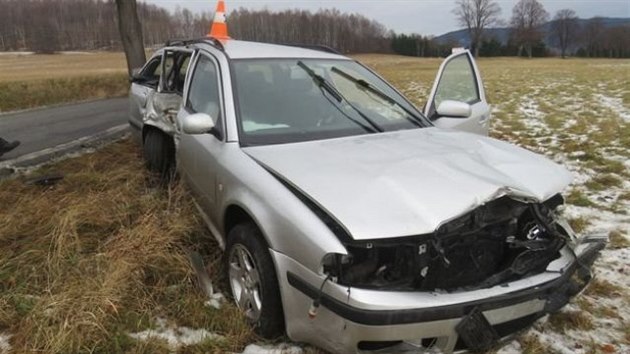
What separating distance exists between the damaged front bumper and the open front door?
2225mm

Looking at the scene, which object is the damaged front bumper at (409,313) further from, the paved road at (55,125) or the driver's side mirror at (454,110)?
the paved road at (55,125)

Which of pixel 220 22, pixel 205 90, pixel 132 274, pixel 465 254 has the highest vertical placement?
pixel 220 22

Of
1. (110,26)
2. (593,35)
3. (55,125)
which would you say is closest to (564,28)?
(593,35)

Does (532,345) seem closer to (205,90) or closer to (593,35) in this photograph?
(205,90)

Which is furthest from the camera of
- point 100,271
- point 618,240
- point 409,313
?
point 618,240

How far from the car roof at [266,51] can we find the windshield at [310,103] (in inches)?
3.4

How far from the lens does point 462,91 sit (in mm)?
5035

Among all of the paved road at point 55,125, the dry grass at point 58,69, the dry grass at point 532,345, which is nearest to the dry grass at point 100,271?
the dry grass at point 532,345

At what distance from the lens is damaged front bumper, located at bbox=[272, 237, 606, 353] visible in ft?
7.12

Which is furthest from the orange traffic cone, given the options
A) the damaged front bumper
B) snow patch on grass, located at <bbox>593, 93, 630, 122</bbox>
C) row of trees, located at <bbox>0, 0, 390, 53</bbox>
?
row of trees, located at <bbox>0, 0, 390, 53</bbox>

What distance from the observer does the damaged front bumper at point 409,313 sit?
217 centimetres

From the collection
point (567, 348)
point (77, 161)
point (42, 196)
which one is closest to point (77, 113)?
point (77, 161)

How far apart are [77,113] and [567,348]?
13.2 metres

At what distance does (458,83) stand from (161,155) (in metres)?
3.07
